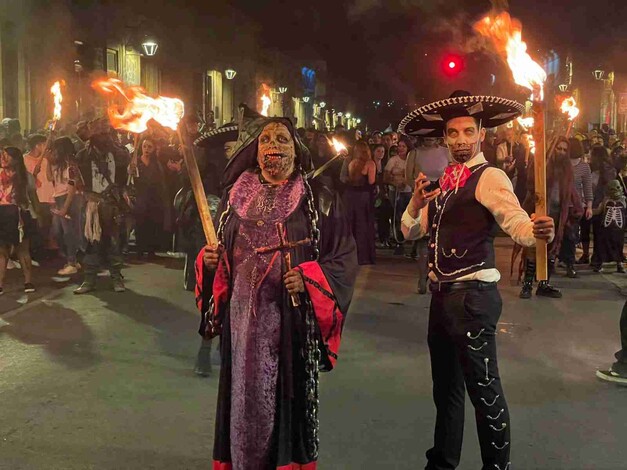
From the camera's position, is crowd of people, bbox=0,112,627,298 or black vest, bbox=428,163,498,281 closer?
black vest, bbox=428,163,498,281

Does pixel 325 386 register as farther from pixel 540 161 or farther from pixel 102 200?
pixel 102 200

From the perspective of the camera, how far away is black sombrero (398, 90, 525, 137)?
12.6 feet

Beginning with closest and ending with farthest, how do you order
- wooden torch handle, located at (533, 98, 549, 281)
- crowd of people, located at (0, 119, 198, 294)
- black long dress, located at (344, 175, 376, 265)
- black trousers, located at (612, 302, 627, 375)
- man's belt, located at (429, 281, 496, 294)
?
wooden torch handle, located at (533, 98, 549, 281)
man's belt, located at (429, 281, 496, 294)
black trousers, located at (612, 302, 627, 375)
crowd of people, located at (0, 119, 198, 294)
black long dress, located at (344, 175, 376, 265)

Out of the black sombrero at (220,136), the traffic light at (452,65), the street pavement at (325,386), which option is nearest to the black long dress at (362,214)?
the street pavement at (325,386)

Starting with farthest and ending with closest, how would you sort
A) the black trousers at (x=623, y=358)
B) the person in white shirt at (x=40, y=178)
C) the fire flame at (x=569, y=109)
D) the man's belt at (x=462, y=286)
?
1. the person in white shirt at (x=40, y=178)
2. the black trousers at (x=623, y=358)
3. the fire flame at (x=569, y=109)
4. the man's belt at (x=462, y=286)

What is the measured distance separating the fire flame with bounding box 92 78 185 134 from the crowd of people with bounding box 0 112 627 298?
198 centimetres

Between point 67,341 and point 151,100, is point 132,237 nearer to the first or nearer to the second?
point 67,341

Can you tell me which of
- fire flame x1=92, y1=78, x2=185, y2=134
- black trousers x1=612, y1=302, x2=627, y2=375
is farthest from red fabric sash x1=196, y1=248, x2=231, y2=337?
black trousers x1=612, y1=302, x2=627, y2=375

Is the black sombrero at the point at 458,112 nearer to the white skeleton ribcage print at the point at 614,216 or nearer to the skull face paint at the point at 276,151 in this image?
the skull face paint at the point at 276,151

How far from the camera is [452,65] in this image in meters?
14.1

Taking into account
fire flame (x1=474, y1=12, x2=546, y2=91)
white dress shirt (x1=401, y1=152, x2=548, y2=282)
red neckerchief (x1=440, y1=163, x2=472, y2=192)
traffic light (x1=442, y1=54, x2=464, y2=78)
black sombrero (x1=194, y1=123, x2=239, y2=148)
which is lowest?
white dress shirt (x1=401, y1=152, x2=548, y2=282)

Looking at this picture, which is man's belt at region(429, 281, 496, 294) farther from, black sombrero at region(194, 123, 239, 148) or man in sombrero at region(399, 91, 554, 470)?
black sombrero at region(194, 123, 239, 148)

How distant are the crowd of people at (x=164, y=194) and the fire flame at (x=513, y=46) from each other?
8.34 feet

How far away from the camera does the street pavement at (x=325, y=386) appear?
15.0 feet
